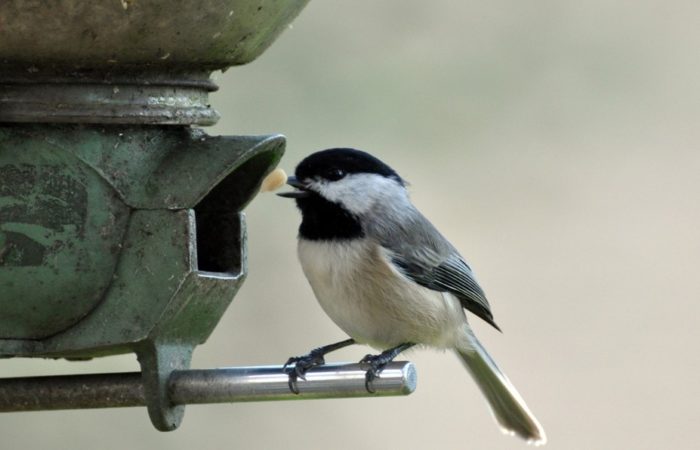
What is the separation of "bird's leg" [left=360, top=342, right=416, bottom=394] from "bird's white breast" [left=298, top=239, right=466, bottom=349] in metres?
0.03

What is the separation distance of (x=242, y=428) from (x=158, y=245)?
6.89 ft

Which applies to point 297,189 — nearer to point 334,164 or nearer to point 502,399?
point 334,164

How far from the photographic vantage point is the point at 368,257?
3.02 meters

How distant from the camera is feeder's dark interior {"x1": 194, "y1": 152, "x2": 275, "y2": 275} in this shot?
2.69 metres

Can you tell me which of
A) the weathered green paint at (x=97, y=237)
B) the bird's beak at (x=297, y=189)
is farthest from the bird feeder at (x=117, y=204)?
the bird's beak at (x=297, y=189)

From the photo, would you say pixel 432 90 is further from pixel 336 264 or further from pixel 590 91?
pixel 336 264

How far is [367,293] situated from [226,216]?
0.41 m

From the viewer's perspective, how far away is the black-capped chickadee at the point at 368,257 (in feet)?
9.82

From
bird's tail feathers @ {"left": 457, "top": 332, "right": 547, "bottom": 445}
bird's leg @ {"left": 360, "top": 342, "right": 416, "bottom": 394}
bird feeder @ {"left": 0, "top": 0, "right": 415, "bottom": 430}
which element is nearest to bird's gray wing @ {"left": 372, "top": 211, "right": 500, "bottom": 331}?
bird's leg @ {"left": 360, "top": 342, "right": 416, "bottom": 394}

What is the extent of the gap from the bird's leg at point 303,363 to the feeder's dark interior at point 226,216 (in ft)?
0.75

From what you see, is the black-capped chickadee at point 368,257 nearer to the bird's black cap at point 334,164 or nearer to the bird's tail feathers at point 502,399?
the bird's black cap at point 334,164

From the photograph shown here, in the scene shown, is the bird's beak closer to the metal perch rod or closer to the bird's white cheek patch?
the bird's white cheek patch

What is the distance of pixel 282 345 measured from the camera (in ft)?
14.3

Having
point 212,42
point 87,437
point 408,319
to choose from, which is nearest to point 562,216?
point 87,437
